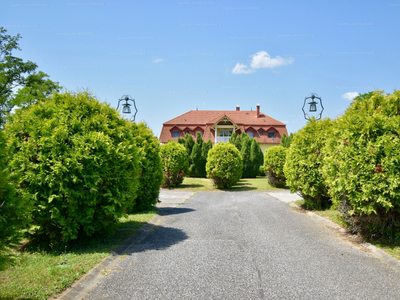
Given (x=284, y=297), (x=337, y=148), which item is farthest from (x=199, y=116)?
(x=284, y=297)

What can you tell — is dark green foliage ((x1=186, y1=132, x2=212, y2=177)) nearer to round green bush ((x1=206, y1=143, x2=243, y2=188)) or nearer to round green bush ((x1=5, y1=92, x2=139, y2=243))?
round green bush ((x1=206, y1=143, x2=243, y2=188))

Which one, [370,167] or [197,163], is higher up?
[197,163]

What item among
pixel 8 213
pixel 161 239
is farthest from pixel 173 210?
pixel 8 213

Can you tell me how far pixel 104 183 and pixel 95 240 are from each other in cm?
140

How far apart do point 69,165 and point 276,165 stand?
51.2 feet

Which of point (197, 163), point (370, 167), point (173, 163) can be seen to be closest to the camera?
point (370, 167)

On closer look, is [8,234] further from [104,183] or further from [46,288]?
[104,183]

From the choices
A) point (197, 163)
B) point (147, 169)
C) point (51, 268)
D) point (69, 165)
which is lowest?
point (51, 268)

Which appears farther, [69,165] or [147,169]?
[147,169]

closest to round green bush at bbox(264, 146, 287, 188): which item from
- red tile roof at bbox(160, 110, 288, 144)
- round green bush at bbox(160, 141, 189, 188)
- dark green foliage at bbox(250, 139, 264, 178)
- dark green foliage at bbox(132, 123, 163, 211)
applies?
round green bush at bbox(160, 141, 189, 188)

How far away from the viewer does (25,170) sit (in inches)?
194

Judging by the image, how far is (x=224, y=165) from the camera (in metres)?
17.8

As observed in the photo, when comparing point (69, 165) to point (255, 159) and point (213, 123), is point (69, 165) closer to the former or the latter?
point (255, 159)

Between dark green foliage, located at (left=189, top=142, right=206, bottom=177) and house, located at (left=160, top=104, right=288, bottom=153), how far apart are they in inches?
486
